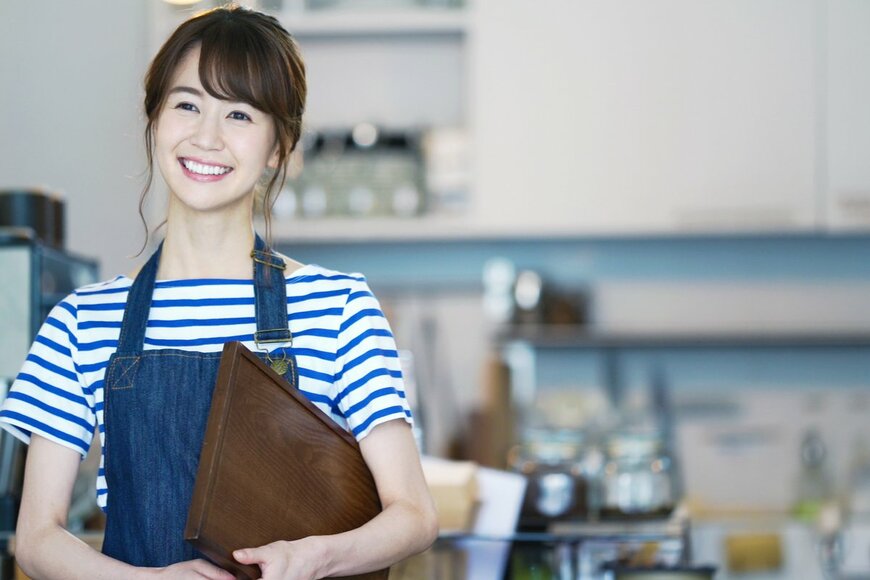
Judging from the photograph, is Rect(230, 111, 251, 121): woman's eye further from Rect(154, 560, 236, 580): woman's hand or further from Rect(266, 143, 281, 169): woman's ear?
Rect(154, 560, 236, 580): woman's hand

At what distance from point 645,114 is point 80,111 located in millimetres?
1326

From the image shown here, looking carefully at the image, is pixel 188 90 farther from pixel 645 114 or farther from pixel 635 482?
pixel 645 114

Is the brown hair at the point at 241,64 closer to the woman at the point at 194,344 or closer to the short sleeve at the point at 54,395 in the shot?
the woman at the point at 194,344

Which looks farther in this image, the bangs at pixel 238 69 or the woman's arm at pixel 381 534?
the bangs at pixel 238 69

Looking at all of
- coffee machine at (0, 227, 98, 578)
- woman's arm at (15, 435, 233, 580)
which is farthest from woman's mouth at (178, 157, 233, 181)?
coffee machine at (0, 227, 98, 578)

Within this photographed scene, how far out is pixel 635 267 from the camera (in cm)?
328

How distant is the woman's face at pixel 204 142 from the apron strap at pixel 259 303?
Result: 7cm

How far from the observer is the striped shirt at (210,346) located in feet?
3.42

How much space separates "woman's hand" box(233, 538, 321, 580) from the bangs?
0.39 m

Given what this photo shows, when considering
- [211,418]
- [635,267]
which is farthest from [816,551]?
[635,267]

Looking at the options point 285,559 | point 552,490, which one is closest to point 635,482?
point 552,490

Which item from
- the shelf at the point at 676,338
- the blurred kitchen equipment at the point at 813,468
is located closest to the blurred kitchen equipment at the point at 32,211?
the shelf at the point at 676,338

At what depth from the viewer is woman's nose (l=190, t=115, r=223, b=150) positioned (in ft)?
3.42

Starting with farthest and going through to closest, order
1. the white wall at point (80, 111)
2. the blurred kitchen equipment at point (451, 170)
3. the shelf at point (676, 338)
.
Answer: the shelf at point (676, 338)
the blurred kitchen equipment at point (451, 170)
the white wall at point (80, 111)
